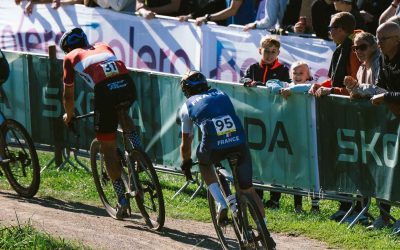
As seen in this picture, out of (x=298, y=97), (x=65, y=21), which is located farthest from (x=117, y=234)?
(x=65, y=21)

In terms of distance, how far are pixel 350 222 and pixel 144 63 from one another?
18.4ft

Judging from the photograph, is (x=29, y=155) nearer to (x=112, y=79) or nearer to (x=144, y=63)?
(x=112, y=79)

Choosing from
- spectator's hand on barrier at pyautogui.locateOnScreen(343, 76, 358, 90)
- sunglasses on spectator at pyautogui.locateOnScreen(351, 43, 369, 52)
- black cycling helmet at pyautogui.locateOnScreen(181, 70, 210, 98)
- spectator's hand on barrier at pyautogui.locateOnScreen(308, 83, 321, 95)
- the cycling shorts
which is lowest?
the cycling shorts

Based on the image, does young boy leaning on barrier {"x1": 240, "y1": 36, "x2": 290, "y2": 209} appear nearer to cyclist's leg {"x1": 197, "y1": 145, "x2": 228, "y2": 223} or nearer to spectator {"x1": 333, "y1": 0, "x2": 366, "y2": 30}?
spectator {"x1": 333, "y1": 0, "x2": 366, "y2": 30}

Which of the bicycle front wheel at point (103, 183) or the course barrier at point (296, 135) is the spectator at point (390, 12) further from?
the bicycle front wheel at point (103, 183)

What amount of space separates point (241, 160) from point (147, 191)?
69.3 inches

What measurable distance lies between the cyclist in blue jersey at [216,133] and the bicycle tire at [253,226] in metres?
0.14

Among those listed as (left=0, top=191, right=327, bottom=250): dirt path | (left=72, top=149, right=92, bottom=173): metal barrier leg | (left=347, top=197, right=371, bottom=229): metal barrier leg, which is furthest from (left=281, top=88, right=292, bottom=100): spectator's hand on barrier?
(left=72, top=149, right=92, bottom=173): metal barrier leg

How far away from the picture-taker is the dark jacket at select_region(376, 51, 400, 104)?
1149 cm

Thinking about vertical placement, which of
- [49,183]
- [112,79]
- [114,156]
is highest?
[112,79]

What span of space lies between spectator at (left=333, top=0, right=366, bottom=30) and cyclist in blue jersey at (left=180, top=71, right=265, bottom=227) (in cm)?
361

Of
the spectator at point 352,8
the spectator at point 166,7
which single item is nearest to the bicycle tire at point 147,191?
the spectator at point 352,8

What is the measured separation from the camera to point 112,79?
11961 mm

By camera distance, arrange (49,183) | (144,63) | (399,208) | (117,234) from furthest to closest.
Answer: (144,63), (49,183), (399,208), (117,234)
